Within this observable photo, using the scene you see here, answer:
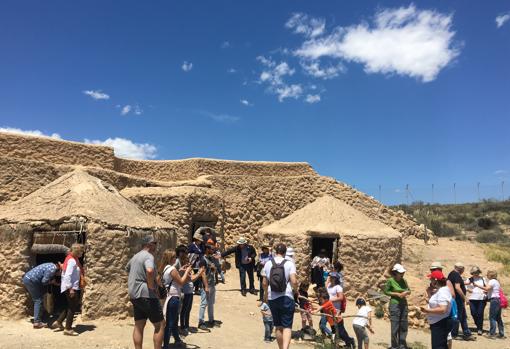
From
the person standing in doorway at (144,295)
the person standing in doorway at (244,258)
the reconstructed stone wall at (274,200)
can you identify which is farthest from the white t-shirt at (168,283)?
the reconstructed stone wall at (274,200)

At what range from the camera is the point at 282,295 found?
19.3ft

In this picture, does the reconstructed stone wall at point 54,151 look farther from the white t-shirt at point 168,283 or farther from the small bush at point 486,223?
the small bush at point 486,223

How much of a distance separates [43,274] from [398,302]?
607 centimetres

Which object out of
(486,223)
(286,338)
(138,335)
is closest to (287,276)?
(286,338)

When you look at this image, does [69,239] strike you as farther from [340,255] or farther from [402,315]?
[340,255]

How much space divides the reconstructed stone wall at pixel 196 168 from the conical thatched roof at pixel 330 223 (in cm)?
320

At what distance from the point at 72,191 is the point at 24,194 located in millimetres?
2331

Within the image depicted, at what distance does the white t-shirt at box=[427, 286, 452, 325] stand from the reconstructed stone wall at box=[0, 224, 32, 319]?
6.91 meters

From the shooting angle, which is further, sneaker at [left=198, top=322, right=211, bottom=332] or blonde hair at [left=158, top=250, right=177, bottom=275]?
sneaker at [left=198, top=322, right=211, bottom=332]

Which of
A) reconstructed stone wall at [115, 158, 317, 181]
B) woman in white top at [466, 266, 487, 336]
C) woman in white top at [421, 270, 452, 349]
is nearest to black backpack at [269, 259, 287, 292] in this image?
woman in white top at [421, 270, 452, 349]

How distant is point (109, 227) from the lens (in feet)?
27.4

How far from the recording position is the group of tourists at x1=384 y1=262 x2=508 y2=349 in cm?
598

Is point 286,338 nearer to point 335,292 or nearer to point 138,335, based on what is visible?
point 138,335

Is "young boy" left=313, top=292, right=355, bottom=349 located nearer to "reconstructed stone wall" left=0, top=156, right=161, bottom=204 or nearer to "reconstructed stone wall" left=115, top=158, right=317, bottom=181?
"reconstructed stone wall" left=0, top=156, right=161, bottom=204
